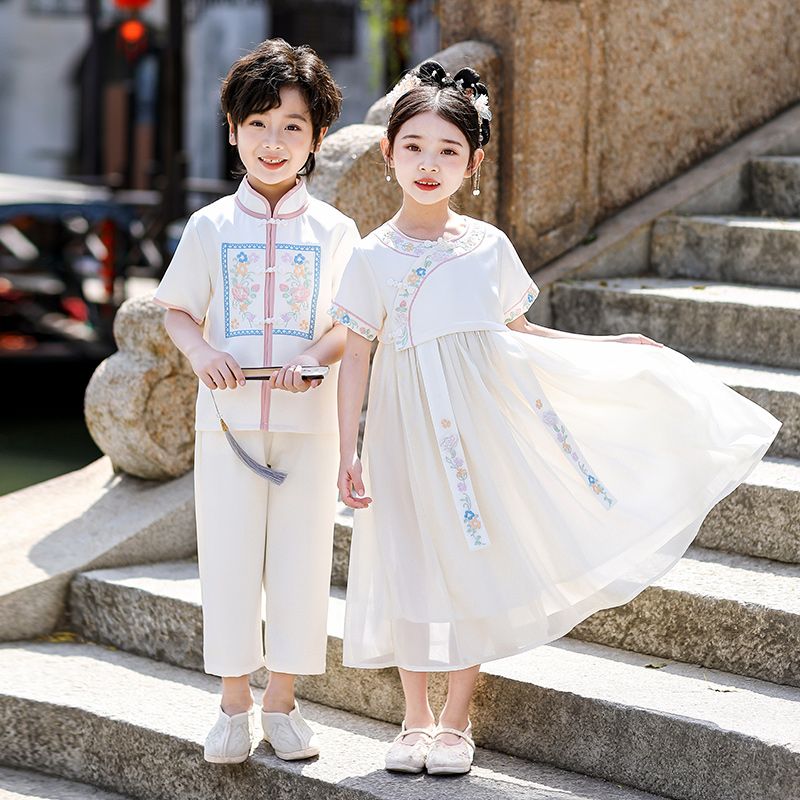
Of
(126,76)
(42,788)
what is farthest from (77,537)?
(126,76)

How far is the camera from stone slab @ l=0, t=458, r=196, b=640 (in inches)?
183

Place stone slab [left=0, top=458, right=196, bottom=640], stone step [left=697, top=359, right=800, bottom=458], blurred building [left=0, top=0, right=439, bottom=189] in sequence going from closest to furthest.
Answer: stone step [left=697, top=359, right=800, bottom=458], stone slab [left=0, top=458, right=196, bottom=640], blurred building [left=0, top=0, right=439, bottom=189]

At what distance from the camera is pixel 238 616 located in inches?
141

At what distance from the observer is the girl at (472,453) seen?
3430mm

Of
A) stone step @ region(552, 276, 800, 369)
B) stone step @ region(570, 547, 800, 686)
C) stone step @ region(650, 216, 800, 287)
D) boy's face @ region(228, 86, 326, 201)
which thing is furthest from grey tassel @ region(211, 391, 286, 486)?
stone step @ region(650, 216, 800, 287)

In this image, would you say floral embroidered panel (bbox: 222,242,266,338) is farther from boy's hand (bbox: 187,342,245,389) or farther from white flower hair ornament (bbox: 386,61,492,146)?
white flower hair ornament (bbox: 386,61,492,146)

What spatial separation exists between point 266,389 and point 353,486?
328 mm

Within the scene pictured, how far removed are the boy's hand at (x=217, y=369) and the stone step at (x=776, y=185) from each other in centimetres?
322

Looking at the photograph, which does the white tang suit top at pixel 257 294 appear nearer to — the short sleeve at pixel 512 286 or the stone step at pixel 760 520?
the short sleeve at pixel 512 286

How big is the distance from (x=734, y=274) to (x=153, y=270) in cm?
725

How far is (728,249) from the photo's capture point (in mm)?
5594

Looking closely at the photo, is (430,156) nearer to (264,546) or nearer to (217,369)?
(217,369)

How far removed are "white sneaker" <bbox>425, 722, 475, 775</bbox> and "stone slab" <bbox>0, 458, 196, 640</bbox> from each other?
158 cm

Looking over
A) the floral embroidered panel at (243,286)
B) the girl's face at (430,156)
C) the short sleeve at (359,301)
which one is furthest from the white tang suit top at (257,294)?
the girl's face at (430,156)
